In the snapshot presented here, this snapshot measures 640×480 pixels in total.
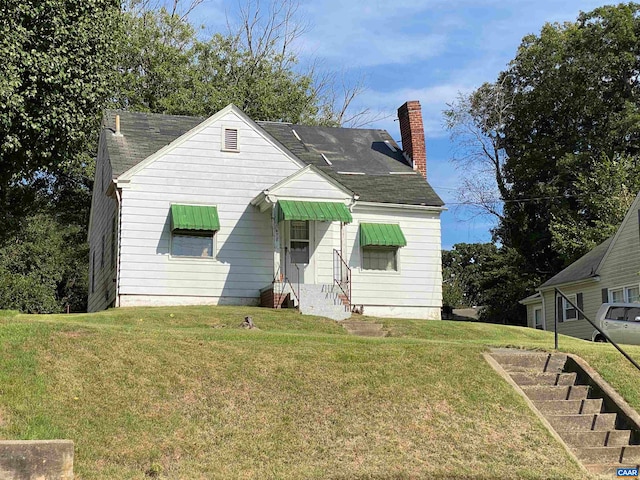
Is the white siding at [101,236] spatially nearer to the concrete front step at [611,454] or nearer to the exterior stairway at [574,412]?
the exterior stairway at [574,412]

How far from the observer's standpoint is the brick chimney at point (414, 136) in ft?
92.4

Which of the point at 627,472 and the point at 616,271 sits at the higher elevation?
the point at 616,271

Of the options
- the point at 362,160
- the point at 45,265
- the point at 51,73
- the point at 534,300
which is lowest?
the point at 534,300

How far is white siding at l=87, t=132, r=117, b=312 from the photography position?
24219 mm

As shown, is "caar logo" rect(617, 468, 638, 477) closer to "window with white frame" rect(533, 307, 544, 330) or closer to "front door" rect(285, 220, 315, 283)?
"front door" rect(285, 220, 315, 283)

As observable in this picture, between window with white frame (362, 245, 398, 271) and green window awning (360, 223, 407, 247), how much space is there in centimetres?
36

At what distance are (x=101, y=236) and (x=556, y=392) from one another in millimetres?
17926

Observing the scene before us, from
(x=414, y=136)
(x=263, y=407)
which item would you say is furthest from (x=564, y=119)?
(x=263, y=407)

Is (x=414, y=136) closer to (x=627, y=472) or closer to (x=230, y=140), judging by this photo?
(x=230, y=140)

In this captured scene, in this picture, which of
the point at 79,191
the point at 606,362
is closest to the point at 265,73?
the point at 79,191

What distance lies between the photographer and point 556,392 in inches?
522

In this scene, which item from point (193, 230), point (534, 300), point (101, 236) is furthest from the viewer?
point (534, 300)

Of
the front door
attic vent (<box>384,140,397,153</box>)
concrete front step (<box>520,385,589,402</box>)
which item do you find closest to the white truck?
the front door

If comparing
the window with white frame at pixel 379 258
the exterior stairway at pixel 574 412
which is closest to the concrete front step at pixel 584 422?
the exterior stairway at pixel 574 412
